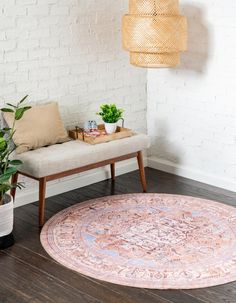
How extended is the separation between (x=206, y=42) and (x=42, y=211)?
5.94ft

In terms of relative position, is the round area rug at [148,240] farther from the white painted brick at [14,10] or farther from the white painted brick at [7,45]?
the white painted brick at [14,10]

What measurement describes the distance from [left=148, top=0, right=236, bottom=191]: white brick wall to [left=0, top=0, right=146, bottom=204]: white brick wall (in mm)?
237

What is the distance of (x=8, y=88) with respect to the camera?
4051 millimetres

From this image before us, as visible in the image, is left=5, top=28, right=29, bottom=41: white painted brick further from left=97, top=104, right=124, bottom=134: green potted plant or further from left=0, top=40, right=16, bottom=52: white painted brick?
left=97, top=104, right=124, bottom=134: green potted plant

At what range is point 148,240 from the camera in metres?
3.65

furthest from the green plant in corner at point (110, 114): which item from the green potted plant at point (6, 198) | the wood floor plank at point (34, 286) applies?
the wood floor plank at point (34, 286)

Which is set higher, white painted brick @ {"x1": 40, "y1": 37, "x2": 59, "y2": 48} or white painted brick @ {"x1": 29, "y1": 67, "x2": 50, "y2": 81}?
white painted brick @ {"x1": 40, "y1": 37, "x2": 59, "y2": 48}

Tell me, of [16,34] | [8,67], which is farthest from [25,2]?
[8,67]

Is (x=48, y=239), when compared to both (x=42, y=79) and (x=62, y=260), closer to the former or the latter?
(x=62, y=260)

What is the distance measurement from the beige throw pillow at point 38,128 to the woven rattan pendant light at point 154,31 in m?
0.73

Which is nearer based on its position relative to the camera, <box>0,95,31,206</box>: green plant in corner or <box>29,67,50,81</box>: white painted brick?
<box>0,95,31,206</box>: green plant in corner

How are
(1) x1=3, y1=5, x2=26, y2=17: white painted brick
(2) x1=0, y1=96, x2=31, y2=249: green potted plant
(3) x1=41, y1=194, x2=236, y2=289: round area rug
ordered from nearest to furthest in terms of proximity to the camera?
1. (3) x1=41, y1=194, x2=236, y2=289: round area rug
2. (2) x1=0, y1=96, x2=31, y2=249: green potted plant
3. (1) x1=3, y1=5, x2=26, y2=17: white painted brick

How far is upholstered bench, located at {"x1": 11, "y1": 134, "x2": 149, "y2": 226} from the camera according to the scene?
12.6ft

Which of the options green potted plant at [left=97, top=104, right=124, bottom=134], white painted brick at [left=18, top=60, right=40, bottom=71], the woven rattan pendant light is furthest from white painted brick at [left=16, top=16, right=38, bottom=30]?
green potted plant at [left=97, top=104, right=124, bottom=134]
